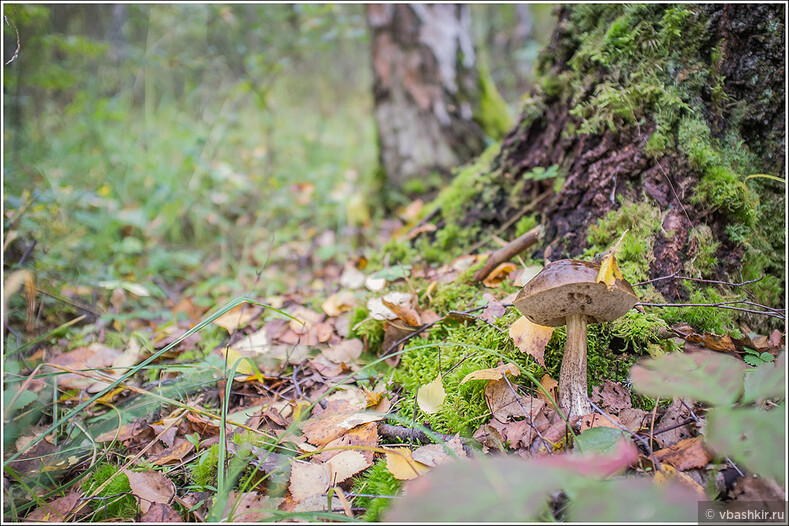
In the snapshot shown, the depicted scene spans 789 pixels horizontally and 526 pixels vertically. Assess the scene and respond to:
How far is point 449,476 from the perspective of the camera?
88cm

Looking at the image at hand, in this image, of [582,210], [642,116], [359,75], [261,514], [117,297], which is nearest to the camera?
[261,514]

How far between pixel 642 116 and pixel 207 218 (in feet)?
13.0

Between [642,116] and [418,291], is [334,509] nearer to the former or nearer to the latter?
[418,291]

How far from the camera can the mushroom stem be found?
1.42m

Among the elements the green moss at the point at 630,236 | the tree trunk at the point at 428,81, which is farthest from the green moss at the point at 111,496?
the tree trunk at the point at 428,81

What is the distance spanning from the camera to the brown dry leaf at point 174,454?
161 centimetres

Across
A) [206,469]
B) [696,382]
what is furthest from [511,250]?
[206,469]

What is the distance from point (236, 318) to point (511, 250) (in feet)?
5.14

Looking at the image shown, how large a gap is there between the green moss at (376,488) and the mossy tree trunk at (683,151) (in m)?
1.28

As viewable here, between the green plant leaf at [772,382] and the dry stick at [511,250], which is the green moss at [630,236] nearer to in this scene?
the dry stick at [511,250]

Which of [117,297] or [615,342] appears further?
[117,297]

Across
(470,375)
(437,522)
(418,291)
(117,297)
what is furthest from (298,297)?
(437,522)

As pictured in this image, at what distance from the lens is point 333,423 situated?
5.34ft

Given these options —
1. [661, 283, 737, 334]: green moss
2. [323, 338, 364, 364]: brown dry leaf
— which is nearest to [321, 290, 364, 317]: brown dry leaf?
[323, 338, 364, 364]: brown dry leaf
